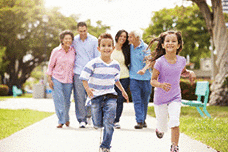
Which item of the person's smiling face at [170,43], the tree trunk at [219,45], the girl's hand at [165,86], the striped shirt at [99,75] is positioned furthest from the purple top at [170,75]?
the tree trunk at [219,45]

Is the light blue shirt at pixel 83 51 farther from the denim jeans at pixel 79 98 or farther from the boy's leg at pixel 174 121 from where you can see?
the boy's leg at pixel 174 121

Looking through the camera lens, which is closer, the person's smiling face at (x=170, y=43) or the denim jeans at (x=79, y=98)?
the person's smiling face at (x=170, y=43)

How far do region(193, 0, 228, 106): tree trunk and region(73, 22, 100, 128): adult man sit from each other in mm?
10560

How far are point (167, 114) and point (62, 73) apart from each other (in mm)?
3310

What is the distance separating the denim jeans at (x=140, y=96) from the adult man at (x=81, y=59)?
108 cm

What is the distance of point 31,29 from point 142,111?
33.0 meters

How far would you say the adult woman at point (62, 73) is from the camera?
7629mm

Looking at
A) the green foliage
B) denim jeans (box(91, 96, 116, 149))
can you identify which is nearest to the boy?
denim jeans (box(91, 96, 116, 149))

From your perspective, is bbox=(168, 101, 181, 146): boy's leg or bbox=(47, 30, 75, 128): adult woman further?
bbox=(47, 30, 75, 128): adult woman

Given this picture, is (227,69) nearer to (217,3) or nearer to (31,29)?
(217,3)

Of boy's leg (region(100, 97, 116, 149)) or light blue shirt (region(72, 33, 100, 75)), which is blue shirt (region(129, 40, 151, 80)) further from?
boy's leg (region(100, 97, 116, 149))

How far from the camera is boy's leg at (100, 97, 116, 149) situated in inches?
185

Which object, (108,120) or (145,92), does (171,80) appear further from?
(145,92)

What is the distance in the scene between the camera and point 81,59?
307 inches
